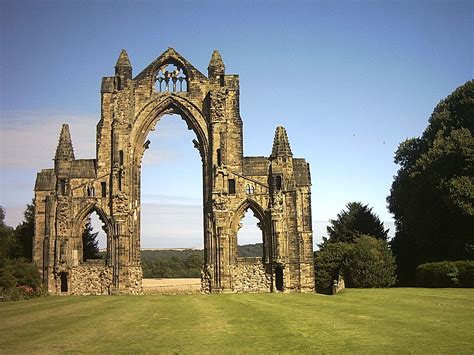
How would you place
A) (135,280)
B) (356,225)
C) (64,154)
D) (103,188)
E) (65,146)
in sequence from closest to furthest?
(135,280)
(103,188)
(64,154)
(65,146)
(356,225)

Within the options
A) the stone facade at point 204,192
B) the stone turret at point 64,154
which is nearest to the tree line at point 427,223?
the stone facade at point 204,192

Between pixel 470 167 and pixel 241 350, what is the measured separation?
1071 inches

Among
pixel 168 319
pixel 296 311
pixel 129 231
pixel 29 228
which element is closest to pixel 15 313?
pixel 168 319

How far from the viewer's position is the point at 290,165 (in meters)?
36.1

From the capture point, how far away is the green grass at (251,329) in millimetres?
12062

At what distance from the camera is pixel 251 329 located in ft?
48.6

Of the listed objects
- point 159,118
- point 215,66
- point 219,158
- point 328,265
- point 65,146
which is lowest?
point 328,265

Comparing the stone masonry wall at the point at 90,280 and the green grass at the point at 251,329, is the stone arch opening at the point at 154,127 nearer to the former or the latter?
the stone masonry wall at the point at 90,280

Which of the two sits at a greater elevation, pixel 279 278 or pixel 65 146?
pixel 65 146

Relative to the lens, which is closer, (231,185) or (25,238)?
(231,185)

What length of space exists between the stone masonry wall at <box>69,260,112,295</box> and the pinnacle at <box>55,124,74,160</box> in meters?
6.99

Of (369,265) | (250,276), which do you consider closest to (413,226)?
(369,265)

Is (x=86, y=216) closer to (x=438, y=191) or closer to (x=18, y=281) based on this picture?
(x=18, y=281)

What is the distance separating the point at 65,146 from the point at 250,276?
46.4 ft
